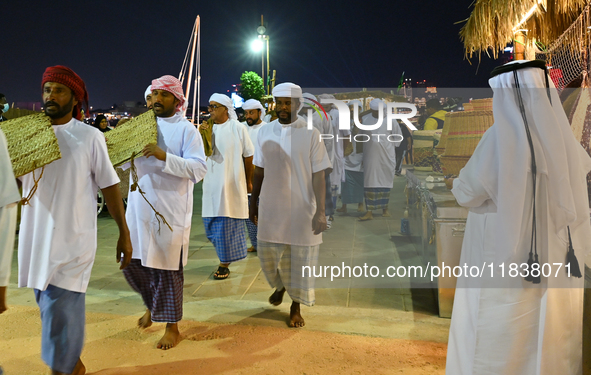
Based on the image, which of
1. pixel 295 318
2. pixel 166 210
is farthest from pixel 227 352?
pixel 166 210

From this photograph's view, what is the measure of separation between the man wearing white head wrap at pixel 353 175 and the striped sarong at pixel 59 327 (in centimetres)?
304

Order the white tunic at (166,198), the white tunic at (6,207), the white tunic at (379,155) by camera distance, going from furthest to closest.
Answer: the white tunic at (379,155), the white tunic at (166,198), the white tunic at (6,207)

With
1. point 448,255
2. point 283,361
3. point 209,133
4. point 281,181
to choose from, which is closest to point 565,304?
point 448,255

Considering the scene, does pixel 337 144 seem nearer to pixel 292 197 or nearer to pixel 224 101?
pixel 292 197

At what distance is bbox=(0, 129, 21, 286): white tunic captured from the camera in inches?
83.9

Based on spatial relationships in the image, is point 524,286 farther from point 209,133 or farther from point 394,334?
point 209,133

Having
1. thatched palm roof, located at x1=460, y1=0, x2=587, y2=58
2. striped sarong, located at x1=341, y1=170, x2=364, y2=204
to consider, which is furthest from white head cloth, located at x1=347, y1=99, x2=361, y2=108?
thatched palm roof, located at x1=460, y1=0, x2=587, y2=58

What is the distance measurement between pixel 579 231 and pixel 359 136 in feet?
10.6

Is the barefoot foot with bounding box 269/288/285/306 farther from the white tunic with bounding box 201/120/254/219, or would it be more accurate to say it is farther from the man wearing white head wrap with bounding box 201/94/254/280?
the white tunic with bounding box 201/120/254/219

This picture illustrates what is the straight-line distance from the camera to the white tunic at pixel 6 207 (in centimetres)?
213

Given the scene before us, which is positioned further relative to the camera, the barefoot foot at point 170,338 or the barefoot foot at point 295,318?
the barefoot foot at point 295,318

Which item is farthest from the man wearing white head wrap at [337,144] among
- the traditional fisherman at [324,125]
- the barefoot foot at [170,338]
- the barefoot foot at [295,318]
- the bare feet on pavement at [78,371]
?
the bare feet on pavement at [78,371]

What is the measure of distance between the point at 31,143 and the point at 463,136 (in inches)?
124

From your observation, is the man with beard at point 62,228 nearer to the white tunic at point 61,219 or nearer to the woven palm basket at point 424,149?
the white tunic at point 61,219
